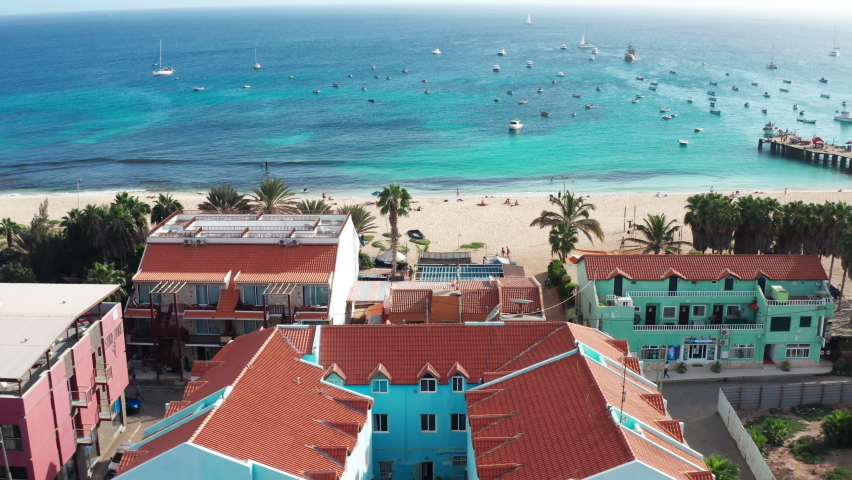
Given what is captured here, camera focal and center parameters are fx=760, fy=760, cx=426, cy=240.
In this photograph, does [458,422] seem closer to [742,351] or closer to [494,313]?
[494,313]

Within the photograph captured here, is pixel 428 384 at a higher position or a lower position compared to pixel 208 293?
lower

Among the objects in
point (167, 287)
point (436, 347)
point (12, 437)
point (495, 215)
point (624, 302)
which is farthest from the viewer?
point (495, 215)

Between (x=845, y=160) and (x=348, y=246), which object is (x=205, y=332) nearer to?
(x=348, y=246)

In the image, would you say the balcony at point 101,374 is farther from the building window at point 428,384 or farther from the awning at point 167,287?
the building window at point 428,384

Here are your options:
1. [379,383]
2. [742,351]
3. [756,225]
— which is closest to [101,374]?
[379,383]

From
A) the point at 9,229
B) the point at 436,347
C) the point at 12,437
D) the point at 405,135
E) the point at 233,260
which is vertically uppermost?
the point at 233,260

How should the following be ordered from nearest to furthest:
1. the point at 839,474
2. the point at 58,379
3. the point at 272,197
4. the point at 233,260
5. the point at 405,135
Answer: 1. the point at 58,379
2. the point at 839,474
3. the point at 233,260
4. the point at 272,197
5. the point at 405,135

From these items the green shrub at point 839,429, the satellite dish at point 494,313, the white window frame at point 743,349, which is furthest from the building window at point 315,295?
the green shrub at point 839,429

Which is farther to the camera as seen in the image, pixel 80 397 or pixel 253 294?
pixel 253 294
